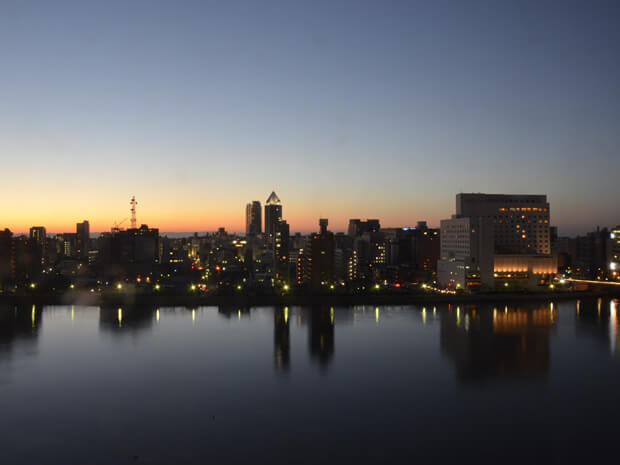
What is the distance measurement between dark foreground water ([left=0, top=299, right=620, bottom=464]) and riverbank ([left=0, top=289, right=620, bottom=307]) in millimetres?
2870

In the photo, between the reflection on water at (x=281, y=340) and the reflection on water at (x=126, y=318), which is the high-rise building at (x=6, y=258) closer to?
the reflection on water at (x=126, y=318)

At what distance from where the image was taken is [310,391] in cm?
696

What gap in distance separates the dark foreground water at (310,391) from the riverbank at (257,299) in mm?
2870

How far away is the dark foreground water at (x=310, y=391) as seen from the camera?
5.08m

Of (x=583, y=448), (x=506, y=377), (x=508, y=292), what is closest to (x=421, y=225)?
(x=508, y=292)

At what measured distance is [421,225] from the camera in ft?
107

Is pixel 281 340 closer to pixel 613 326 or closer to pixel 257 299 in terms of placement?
pixel 257 299

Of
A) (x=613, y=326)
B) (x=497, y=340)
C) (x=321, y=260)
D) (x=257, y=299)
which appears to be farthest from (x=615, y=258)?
(x=257, y=299)

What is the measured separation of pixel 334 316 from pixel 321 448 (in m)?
8.34

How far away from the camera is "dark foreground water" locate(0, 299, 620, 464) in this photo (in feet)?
16.7

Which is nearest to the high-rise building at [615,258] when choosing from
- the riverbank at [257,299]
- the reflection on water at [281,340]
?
the riverbank at [257,299]

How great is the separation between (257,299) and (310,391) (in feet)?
29.3

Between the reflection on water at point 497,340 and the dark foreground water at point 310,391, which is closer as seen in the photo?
the dark foreground water at point 310,391

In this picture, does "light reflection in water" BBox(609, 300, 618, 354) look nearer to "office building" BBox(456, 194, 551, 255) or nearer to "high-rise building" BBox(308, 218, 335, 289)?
"office building" BBox(456, 194, 551, 255)
